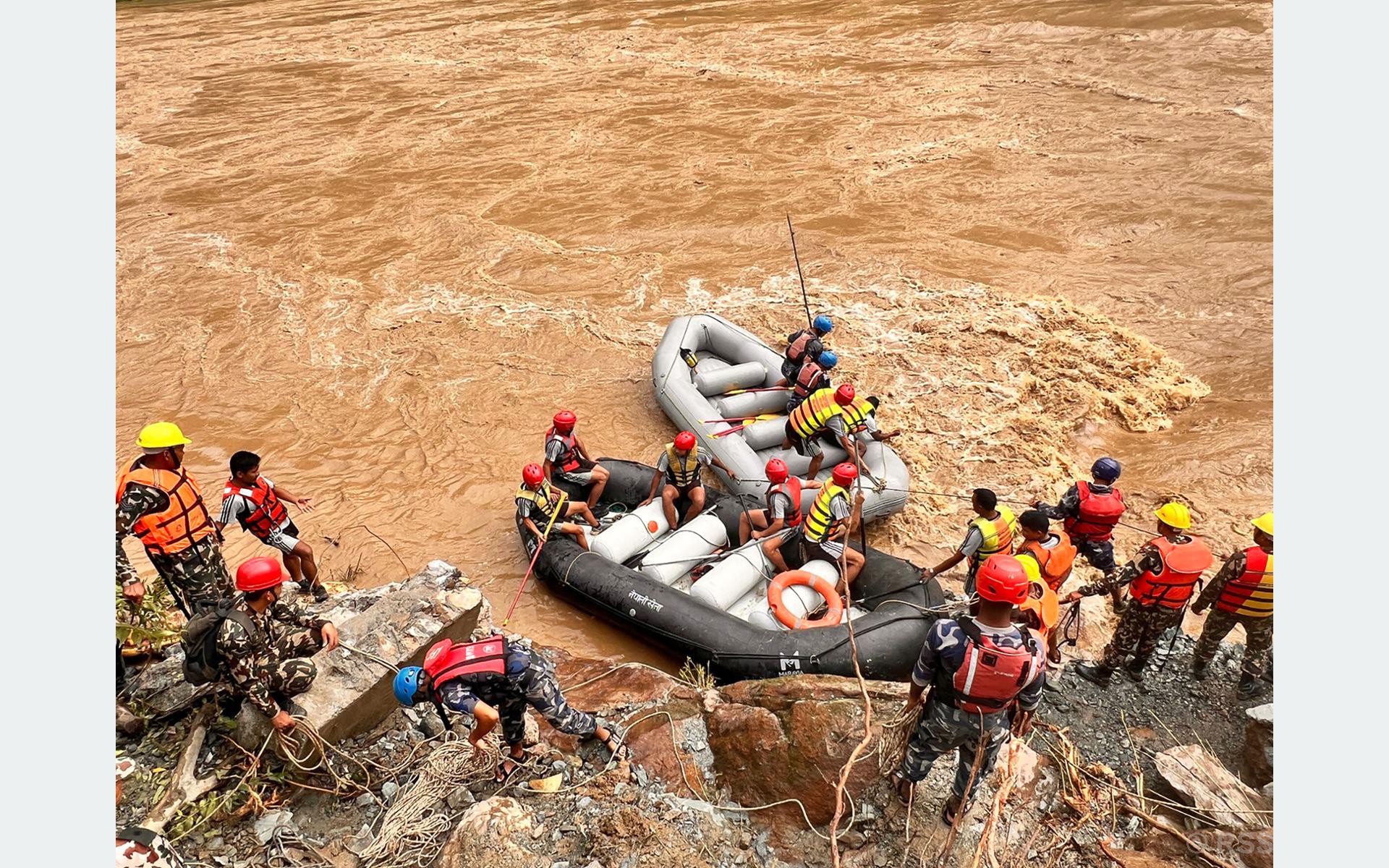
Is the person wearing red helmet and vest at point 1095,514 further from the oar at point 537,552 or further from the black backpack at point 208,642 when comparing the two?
the black backpack at point 208,642

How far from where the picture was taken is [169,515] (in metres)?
4.80

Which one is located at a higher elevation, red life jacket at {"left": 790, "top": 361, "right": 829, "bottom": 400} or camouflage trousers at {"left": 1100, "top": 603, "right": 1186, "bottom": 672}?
red life jacket at {"left": 790, "top": 361, "right": 829, "bottom": 400}

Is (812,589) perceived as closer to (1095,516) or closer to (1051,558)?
(1051,558)

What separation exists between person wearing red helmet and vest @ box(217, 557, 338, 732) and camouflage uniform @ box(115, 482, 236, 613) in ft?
3.57

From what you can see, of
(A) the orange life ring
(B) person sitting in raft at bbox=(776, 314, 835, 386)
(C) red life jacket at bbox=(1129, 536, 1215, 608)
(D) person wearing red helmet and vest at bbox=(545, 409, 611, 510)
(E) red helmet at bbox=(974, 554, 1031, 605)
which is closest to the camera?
(E) red helmet at bbox=(974, 554, 1031, 605)

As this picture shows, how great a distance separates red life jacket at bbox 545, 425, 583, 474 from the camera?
6.74m

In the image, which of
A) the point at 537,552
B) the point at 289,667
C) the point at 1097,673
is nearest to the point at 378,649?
the point at 289,667

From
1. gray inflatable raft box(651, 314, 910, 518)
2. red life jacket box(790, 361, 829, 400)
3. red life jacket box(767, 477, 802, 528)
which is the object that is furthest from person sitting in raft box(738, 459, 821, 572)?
red life jacket box(790, 361, 829, 400)

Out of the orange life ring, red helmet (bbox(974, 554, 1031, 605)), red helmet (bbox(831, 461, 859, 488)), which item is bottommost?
the orange life ring

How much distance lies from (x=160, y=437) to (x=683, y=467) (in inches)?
130

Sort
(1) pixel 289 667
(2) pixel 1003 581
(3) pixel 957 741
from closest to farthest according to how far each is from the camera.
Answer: (2) pixel 1003 581 < (3) pixel 957 741 < (1) pixel 289 667

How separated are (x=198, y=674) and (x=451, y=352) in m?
6.14

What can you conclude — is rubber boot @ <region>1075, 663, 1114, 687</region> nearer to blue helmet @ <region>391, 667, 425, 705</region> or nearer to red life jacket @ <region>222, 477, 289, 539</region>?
blue helmet @ <region>391, 667, 425, 705</region>

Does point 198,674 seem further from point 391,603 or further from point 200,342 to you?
point 200,342
